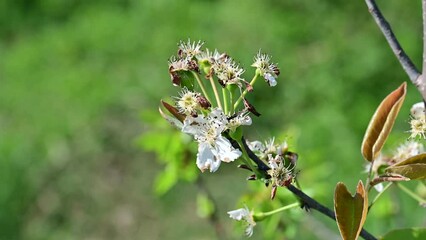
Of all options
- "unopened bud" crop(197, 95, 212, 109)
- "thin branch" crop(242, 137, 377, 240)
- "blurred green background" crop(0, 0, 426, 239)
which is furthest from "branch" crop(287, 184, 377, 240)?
"blurred green background" crop(0, 0, 426, 239)

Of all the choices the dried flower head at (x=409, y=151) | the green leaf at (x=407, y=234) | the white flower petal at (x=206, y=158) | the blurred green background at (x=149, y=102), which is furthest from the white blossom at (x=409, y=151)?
the blurred green background at (x=149, y=102)

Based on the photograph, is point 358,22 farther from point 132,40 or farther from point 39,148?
point 39,148

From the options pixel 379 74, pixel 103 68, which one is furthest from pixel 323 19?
pixel 103 68

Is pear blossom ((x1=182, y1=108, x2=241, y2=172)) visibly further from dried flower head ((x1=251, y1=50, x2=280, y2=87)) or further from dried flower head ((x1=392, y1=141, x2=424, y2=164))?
dried flower head ((x1=392, y1=141, x2=424, y2=164))

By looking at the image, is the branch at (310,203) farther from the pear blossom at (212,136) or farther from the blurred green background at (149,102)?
the blurred green background at (149,102)

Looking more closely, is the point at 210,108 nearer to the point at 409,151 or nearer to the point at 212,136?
the point at 212,136

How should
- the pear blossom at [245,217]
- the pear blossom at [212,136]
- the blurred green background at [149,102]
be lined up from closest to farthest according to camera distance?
the pear blossom at [212,136] → the pear blossom at [245,217] → the blurred green background at [149,102]

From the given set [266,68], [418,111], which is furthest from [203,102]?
[418,111]
